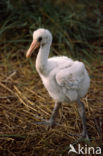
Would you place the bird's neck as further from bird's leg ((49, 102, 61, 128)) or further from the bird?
bird's leg ((49, 102, 61, 128))

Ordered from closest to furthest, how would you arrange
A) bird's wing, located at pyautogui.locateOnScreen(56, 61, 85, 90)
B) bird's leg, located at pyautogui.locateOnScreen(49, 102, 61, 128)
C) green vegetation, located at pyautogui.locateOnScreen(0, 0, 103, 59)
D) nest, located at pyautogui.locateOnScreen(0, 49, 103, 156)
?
bird's wing, located at pyautogui.locateOnScreen(56, 61, 85, 90) < nest, located at pyautogui.locateOnScreen(0, 49, 103, 156) < bird's leg, located at pyautogui.locateOnScreen(49, 102, 61, 128) < green vegetation, located at pyautogui.locateOnScreen(0, 0, 103, 59)

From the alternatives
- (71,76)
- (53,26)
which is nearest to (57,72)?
(71,76)

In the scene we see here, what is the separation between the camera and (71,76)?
8.27 feet

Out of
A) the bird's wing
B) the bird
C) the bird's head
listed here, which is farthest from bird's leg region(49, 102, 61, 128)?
the bird's head

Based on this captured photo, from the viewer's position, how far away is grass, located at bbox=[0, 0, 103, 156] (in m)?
2.66

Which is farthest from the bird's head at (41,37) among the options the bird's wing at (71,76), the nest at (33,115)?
the nest at (33,115)

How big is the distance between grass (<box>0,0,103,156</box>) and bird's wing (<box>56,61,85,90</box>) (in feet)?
1.96

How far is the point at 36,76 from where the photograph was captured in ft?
12.7

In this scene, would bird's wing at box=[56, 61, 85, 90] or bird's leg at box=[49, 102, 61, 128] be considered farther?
bird's leg at box=[49, 102, 61, 128]

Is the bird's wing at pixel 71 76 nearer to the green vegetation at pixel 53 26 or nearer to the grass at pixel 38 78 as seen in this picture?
the grass at pixel 38 78

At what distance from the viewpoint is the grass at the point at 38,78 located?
8.73 ft

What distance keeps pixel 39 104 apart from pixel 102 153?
1.05 m

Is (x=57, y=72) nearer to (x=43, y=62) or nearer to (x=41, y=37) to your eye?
(x=43, y=62)

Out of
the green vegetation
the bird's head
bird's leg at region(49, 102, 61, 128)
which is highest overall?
the green vegetation
